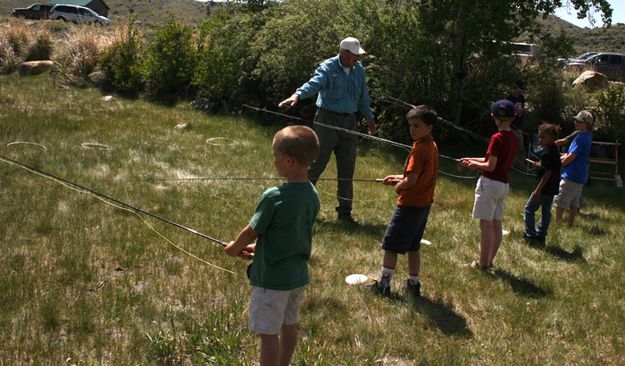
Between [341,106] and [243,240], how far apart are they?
4.24 m

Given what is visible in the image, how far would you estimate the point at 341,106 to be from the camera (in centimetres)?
736

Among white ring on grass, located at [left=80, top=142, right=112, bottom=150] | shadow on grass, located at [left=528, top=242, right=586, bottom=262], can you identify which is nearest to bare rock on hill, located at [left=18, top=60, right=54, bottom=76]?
white ring on grass, located at [left=80, top=142, right=112, bottom=150]

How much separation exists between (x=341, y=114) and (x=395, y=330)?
3.46 meters

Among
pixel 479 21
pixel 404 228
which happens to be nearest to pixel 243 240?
pixel 404 228

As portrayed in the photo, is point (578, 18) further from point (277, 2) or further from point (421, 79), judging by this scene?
point (277, 2)

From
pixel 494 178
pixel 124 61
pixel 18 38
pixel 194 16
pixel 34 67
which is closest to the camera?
pixel 494 178

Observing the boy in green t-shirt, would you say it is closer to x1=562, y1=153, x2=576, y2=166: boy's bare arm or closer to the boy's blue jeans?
the boy's blue jeans

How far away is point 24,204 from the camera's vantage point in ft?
22.7

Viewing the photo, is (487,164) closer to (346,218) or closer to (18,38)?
(346,218)

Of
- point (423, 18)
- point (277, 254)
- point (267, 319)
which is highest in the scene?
point (423, 18)

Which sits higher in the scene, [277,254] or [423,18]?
[423,18]

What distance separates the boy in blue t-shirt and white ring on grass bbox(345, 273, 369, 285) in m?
3.71

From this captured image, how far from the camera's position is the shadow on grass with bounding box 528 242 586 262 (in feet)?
22.5

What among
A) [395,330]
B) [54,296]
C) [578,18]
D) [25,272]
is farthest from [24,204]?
[578,18]
